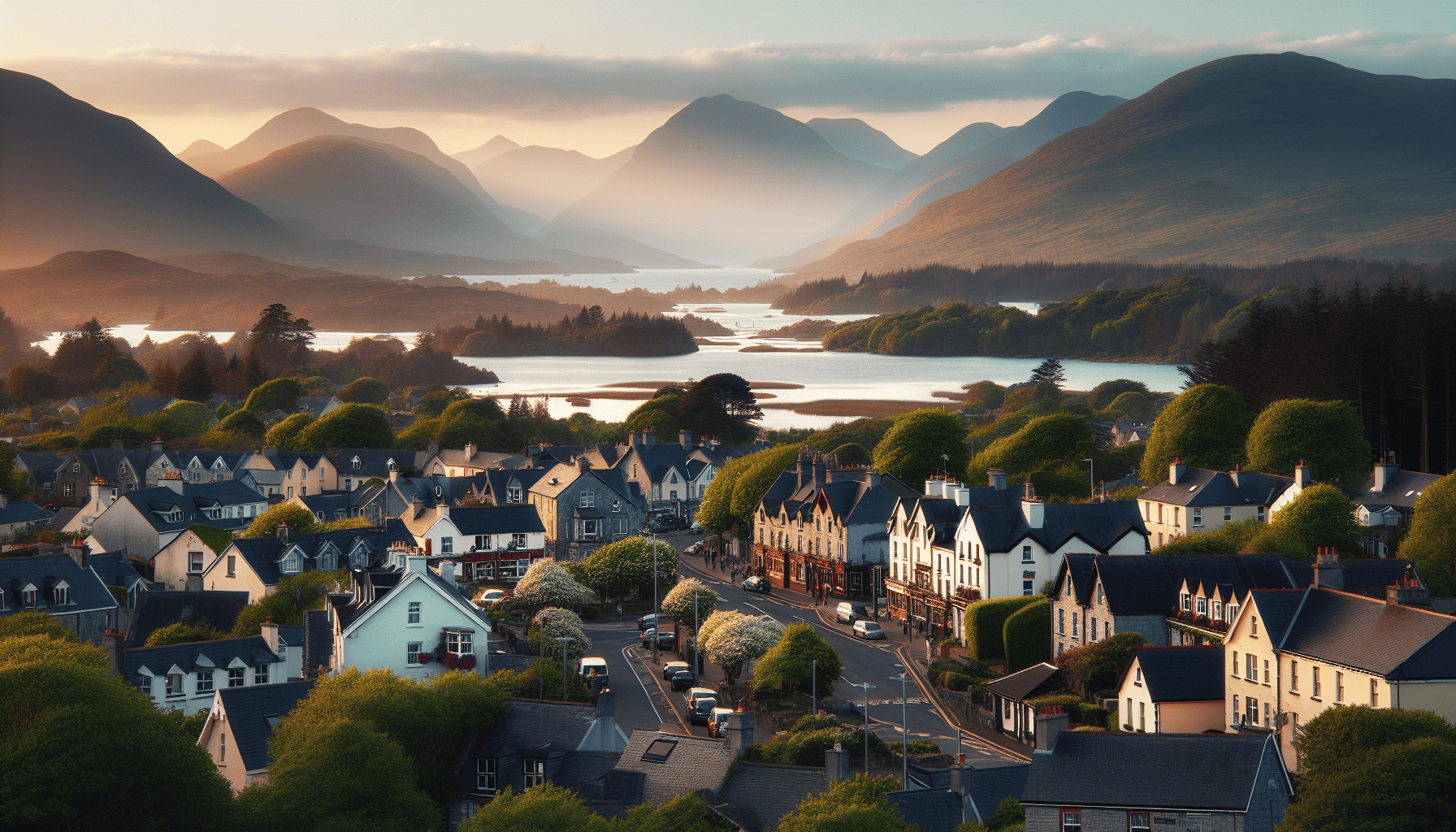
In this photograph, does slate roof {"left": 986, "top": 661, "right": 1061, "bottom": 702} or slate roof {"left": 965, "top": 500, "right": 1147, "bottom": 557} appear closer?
slate roof {"left": 986, "top": 661, "right": 1061, "bottom": 702}

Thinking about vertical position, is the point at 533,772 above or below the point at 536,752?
below

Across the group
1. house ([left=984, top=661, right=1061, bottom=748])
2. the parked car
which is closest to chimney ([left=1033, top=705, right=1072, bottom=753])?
house ([left=984, top=661, right=1061, bottom=748])

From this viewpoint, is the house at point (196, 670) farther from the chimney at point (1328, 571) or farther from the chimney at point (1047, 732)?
the chimney at point (1328, 571)

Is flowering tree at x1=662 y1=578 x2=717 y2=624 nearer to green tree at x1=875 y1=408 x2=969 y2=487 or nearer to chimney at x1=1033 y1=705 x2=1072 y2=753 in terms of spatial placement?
chimney at x1=1033 y1=705 x2=1072 y2=753

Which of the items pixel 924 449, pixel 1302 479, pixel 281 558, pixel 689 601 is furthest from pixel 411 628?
pixel 924 449

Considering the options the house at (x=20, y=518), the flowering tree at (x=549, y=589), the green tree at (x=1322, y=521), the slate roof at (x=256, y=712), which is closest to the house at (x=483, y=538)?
the flowering tree at (x=549, y=589)

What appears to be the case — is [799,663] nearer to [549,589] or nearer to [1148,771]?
[549,589]

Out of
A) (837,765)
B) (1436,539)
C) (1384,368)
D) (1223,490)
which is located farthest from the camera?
(1384,368)
